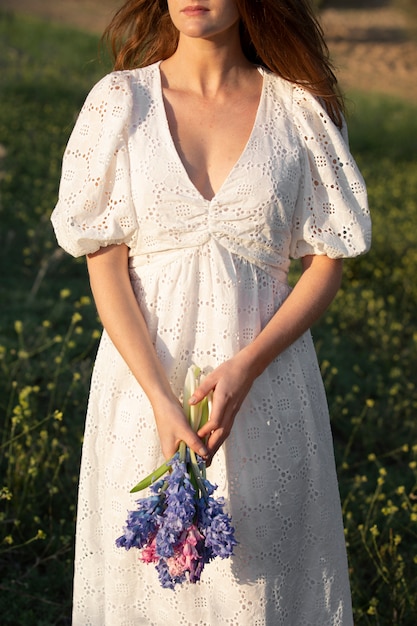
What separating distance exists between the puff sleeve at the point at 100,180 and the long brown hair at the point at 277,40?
1.09ft

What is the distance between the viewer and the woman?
7.39 feet

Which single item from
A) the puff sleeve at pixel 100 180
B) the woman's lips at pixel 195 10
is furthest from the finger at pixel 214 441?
the woman's lips at pixel 195 10

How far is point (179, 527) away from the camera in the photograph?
1.94 meters

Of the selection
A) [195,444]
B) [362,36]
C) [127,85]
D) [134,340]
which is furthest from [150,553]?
[362,36]

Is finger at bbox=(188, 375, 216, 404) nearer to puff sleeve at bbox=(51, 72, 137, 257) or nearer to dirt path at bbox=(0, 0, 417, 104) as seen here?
puff sleeve at bbox=(51, 72, 137, 257)

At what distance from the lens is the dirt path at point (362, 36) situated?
70.9 feet

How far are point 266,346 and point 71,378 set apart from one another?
268 centimetres

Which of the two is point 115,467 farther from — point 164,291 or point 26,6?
point 26,6

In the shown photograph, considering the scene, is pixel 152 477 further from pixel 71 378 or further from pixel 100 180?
pixel 71 378

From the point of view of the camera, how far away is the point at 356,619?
3312 millimetres

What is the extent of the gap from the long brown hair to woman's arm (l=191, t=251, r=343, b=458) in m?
0.42

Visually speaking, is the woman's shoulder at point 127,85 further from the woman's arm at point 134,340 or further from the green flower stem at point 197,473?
Result: the green flower stem at point 197,473

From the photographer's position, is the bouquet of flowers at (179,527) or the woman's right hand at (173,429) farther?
the woman's right hand at (173,429)

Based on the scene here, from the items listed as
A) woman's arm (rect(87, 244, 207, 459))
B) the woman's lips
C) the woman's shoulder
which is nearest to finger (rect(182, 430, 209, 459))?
woman's arm (rect(87, 244, 207, 459))
